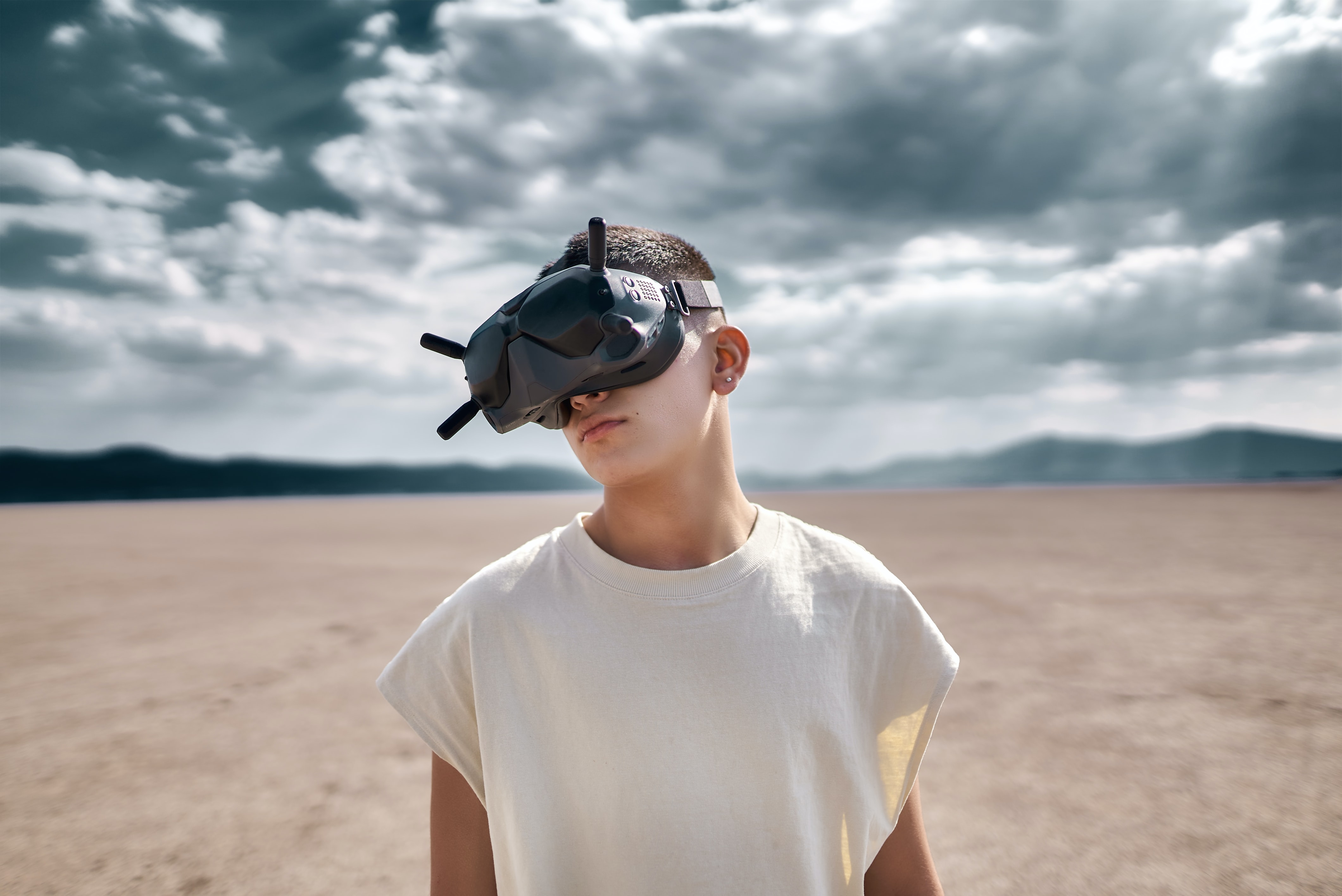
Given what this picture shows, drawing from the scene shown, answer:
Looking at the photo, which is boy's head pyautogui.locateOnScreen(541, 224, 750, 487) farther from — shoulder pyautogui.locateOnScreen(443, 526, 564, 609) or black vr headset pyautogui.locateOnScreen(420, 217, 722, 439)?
shoulder pyautogui.locateOnScreen(443, 526, 564, 609)

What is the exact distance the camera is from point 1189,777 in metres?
3.27

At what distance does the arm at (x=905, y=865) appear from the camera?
137cm

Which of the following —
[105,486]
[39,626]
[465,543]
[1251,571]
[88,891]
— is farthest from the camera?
[105,486]

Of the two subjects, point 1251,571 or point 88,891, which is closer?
point 88,891

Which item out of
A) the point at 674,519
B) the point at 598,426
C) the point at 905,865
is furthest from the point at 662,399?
the point at 905,865

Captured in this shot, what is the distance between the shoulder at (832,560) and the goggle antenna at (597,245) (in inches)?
21.4

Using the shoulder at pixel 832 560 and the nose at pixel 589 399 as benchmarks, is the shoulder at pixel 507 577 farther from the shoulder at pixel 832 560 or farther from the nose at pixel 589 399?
the shoulder at pixel 832 560

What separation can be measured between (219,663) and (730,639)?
5.31m

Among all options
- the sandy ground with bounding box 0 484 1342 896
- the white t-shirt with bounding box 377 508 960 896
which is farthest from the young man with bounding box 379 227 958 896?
the sandy ground with bounding box 0 484 1342 896

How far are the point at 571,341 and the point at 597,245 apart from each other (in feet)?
0.56

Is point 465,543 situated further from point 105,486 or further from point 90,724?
point 105,486

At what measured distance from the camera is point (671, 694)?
1188mm

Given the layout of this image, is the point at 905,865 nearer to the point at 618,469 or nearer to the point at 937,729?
the point at 618,469

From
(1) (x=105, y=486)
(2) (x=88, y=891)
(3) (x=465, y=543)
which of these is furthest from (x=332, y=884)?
(1) (x=105, y=486)
